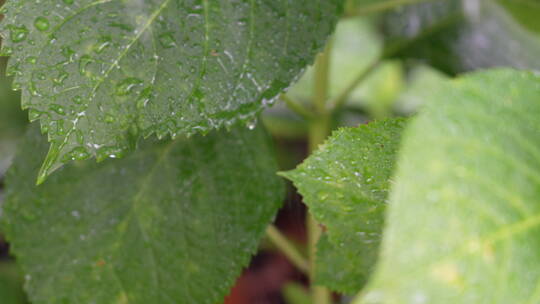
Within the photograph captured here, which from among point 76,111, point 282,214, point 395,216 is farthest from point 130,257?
point 282,214

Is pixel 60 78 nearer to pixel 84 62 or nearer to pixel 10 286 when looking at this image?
pixel 84 62

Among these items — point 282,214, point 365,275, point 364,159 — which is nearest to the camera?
point 364,159

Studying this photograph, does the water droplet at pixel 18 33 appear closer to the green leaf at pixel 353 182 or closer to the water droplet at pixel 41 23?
the water droplet at pixel 41 23

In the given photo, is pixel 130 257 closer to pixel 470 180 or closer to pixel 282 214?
pixel 470 180

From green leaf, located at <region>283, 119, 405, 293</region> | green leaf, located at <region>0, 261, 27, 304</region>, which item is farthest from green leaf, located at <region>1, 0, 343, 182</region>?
green leaf, located at <region>0, 261, 27, 304</region>

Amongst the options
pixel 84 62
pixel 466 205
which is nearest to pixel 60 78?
pixel 84 62

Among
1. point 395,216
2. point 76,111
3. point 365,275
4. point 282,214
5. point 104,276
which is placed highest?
point 395,216
